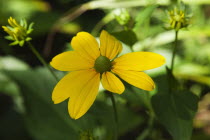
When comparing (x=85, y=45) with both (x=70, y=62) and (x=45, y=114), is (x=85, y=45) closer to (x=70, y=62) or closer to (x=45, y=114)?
(x=70, y=62)

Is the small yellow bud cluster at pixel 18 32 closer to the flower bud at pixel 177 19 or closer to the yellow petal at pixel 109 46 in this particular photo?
the yellow petal at pixel 109 46

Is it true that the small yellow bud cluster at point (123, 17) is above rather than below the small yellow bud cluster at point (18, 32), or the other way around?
below

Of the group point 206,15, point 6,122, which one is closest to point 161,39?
point 206,15

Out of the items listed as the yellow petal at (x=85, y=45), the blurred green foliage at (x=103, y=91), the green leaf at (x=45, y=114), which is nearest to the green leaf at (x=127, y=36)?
the blurred green foliage at (x=103, y=91)

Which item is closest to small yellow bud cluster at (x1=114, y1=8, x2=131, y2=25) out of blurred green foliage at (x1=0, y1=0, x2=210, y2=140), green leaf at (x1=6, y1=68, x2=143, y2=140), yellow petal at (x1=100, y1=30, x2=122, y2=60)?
blurred green foliage at (x1=0, y1=0, x2=210, y2=140)

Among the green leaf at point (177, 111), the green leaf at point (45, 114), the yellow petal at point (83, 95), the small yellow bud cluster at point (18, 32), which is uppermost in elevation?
the small yellow bud cluster at point (18, 32)

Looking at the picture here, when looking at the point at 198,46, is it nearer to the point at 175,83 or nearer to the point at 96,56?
the point at 175,83

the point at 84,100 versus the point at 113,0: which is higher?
the point at 84,100
